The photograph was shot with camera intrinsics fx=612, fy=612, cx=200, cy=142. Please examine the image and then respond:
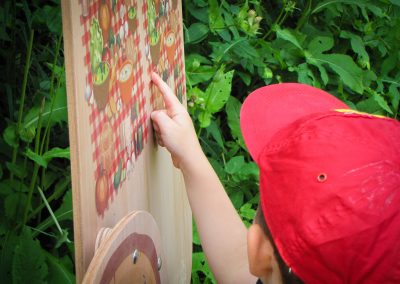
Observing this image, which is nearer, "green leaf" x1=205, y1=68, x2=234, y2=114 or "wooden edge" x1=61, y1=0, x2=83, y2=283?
"wooden edge" x1=61, y1=0, x2=83, y2=283

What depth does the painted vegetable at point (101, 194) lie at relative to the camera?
0.87 m

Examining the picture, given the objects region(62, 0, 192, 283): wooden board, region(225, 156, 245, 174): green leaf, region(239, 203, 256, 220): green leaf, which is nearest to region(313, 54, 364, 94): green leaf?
region(225, 156, 245, 174): green leaf

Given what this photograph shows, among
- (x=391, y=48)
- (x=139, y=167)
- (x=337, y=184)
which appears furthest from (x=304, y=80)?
(x=337, y=184)

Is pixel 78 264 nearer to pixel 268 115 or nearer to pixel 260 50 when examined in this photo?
pixel 268 115

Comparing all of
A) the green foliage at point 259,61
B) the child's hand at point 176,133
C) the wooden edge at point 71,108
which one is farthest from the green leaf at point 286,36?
the wooden edge at point 71,108

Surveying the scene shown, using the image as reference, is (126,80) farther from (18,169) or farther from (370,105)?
(370,105)

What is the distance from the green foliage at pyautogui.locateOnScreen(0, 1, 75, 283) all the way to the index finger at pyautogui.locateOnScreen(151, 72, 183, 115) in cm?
19

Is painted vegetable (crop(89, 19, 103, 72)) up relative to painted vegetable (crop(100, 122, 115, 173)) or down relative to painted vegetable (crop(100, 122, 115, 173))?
up

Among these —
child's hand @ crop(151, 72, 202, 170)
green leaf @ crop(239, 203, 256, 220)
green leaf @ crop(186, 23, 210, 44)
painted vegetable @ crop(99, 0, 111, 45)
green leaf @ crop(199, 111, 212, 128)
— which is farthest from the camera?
green leaf @ crop(186, 23, 210, 44)

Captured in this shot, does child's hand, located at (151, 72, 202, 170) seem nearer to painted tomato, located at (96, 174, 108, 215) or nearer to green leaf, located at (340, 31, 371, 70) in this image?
painted tomato, located at (96, 174, 108, 215)

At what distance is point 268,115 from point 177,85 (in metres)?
0.31

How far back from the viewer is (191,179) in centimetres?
114

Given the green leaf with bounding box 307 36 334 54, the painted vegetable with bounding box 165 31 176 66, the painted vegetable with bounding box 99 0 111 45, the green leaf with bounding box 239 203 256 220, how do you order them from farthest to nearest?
the green leaf with bounding box 307 36 334 54 → the green leaf with bounding box 239 203 256 220 → the painted vegetable with bounding box 165 31 176 66 → the painted vegetable with bounding box 99 0 111 45

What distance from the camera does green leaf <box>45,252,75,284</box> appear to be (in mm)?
1305
